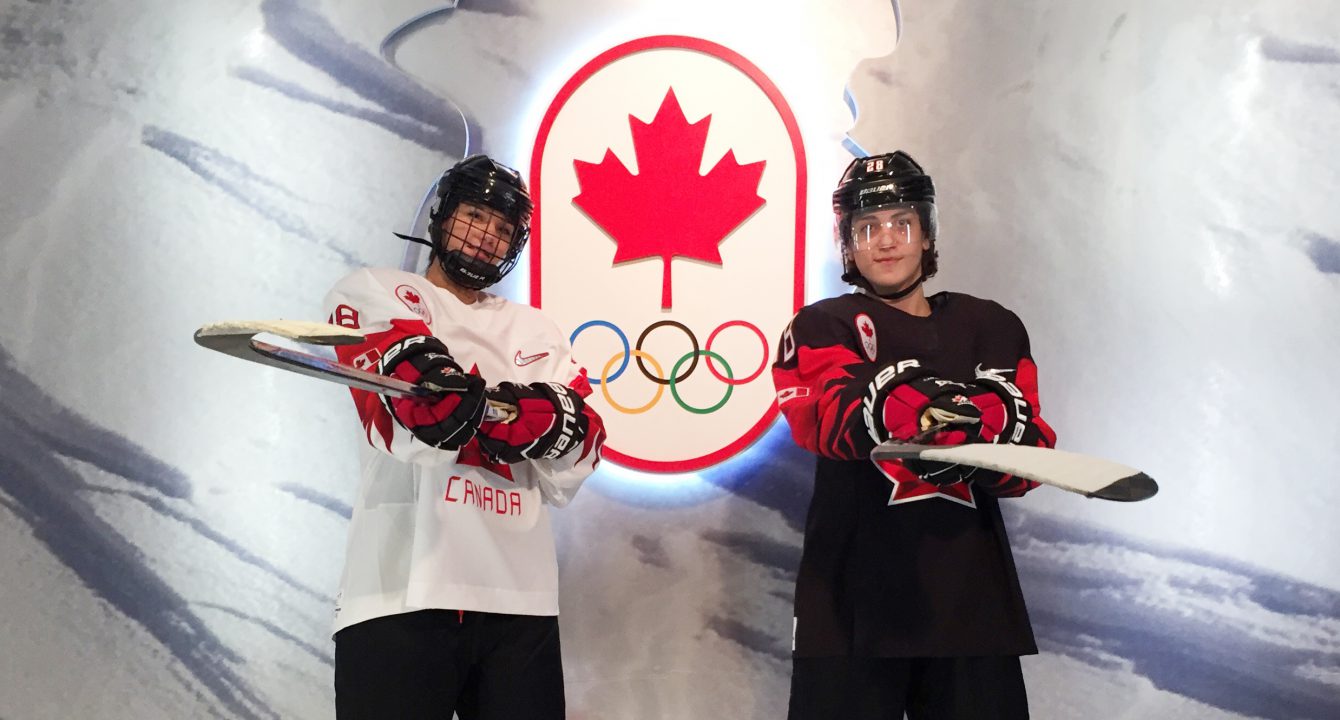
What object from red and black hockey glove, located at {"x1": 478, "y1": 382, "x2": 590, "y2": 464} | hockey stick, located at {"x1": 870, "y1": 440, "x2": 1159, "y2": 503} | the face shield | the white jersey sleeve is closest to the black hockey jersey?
the face shield

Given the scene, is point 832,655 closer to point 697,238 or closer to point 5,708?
point 697,238

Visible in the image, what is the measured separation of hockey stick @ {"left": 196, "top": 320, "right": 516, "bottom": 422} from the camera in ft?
4.88

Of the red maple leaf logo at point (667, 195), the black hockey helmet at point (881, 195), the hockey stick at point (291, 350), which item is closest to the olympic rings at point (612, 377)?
the red maple leaf logo at point (667, 195)

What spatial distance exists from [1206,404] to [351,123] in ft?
6.82

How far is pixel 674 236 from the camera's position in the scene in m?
2.52

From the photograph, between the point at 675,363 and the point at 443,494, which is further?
the point at 675,363

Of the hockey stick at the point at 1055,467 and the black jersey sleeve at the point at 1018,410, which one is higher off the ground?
the black jersey sleeve at the point at 1018,410

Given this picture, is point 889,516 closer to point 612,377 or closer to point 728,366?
point 728,366

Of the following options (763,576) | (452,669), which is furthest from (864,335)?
(452,669)

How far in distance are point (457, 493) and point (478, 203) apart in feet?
1.81

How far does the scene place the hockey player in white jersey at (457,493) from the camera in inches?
70.1

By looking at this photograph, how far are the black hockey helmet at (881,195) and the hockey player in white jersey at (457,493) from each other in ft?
1.96

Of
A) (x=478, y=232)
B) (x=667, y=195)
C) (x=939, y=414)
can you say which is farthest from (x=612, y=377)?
(x=939, y=414)

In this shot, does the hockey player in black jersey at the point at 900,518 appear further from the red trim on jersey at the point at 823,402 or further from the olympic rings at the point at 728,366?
the olympic rings at the point at 728,366
